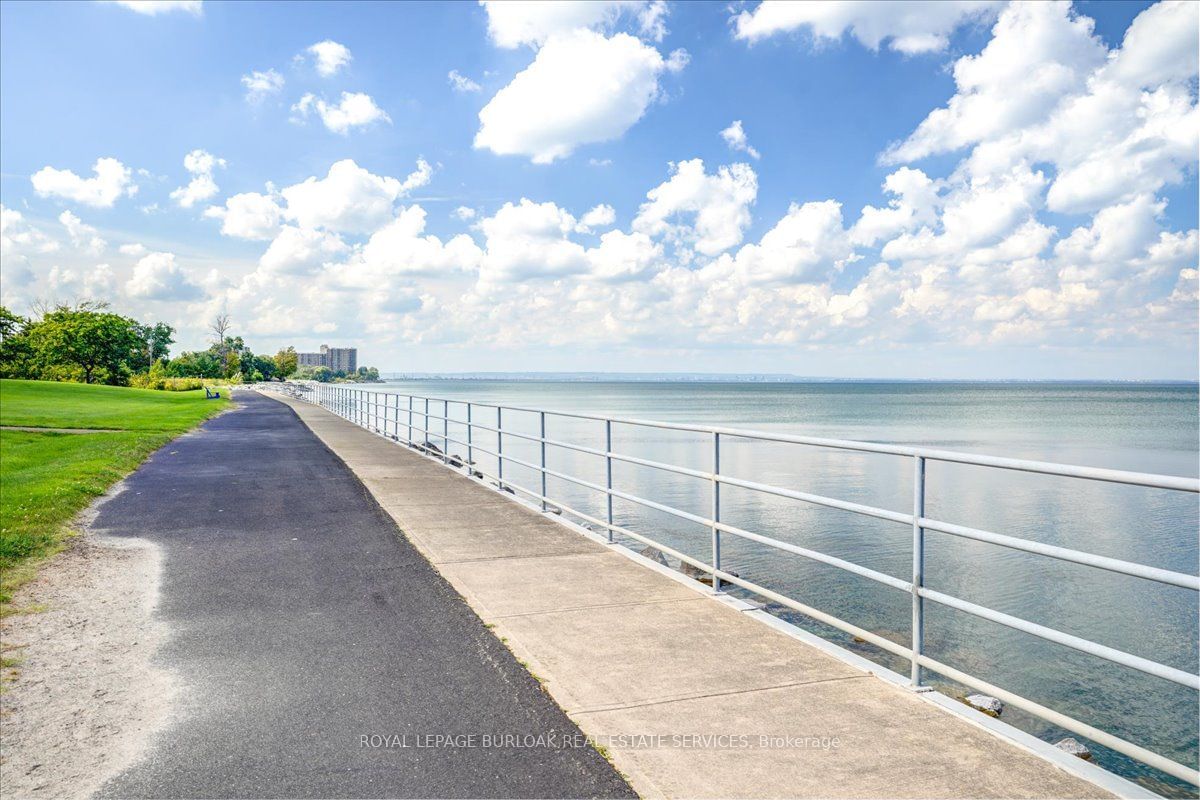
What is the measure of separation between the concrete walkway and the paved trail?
26cm

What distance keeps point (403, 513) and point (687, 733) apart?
701cm

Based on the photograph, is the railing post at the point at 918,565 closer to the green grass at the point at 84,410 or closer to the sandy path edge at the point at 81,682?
the sandy path edge at the point at 81,682

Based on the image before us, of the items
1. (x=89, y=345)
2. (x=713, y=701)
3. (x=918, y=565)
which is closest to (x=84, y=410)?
(x=713, y=701)

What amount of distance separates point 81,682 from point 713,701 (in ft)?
11.3

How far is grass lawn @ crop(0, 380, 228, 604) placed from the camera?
26.2 ft

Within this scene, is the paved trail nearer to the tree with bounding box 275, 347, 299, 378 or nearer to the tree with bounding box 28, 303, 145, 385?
the tree with bounding box 28, 303, 145, 385

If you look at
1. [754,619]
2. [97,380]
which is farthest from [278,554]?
[97,380]

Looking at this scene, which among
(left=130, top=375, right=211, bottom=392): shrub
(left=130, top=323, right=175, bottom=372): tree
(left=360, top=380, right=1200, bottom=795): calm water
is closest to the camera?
(left=360, top=380, right=1200, bottom=795): calm water

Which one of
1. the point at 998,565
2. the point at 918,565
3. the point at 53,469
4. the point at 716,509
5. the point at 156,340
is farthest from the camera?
the point at 156,340

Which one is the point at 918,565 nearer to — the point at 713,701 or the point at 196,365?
the point at 713,701

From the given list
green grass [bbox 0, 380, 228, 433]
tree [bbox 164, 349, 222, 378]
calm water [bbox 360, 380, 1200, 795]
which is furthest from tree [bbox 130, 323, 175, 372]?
calm water [bbox 360, 380, 1200, 795]

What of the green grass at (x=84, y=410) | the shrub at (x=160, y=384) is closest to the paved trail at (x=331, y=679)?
A: the green grass at (x=84, y=410)

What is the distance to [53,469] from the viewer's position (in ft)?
48.5

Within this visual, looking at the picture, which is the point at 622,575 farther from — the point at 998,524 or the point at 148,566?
the point at 998,524
